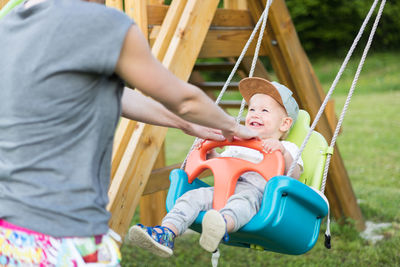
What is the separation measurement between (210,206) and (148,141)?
2.34 ft

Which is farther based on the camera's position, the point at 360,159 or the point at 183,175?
the point at 360,159

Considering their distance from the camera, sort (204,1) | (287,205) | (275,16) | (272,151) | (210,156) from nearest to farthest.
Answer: (287,205) → (272,151) → (210,156) → (204,1) → (275,16)

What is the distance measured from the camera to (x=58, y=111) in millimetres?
1373

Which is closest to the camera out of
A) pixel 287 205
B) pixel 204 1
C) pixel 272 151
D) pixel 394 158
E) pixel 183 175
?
pixel 287 205

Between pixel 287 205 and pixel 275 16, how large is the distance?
2.05m

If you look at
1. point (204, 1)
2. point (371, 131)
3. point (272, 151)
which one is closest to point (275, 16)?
point (204, 1)

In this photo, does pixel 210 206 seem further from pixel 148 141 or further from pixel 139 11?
pixel 139 11

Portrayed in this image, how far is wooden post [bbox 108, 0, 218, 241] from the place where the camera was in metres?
3.03

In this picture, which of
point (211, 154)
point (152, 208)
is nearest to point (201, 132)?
point (211, 154)

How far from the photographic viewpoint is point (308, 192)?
2459 millimetres

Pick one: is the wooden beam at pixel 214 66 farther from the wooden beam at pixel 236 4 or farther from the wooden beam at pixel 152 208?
the wooden beam at pixel 152 208

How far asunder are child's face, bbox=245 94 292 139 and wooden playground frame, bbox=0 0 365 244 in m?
0.52

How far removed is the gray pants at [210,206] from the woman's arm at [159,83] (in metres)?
0.73

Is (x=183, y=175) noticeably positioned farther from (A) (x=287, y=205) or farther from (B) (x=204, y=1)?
(B) (x=204, y=1)
